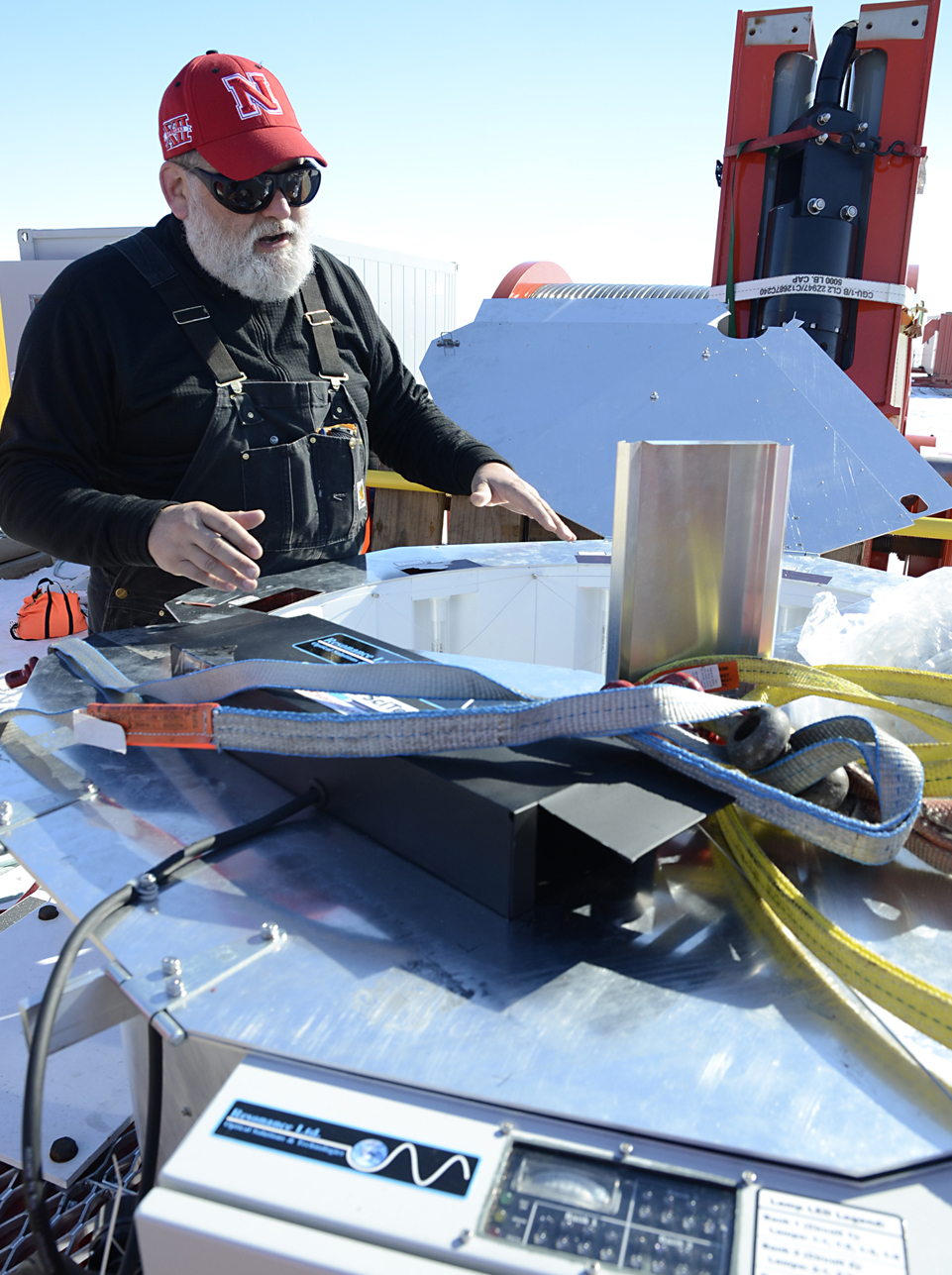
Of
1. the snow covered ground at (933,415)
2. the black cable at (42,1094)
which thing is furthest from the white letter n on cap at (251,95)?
the snow covered ground at (933,415)

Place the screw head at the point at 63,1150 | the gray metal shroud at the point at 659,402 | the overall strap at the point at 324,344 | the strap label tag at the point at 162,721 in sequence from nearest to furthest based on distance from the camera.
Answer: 1. the strap label tag at the point at 162,721
2. the screw head at the point at 63,1150
3. the overall strap at the point at 324,344
4. the gray metal shroud at the point at 659,402

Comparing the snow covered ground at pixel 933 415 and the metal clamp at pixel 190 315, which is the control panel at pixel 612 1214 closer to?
the metal clamp at pixel 190 315

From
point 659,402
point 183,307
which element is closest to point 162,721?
point 183,307

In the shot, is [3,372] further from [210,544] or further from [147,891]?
[147,891]

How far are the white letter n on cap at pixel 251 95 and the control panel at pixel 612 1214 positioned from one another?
6.09ft

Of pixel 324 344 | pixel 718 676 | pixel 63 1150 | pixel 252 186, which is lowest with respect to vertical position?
pixel 63 1150

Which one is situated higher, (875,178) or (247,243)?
(875,178)

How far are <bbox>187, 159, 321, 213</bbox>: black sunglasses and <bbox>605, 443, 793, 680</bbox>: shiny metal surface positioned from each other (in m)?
1.24

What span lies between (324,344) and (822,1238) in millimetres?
1773

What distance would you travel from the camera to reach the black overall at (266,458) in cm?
169

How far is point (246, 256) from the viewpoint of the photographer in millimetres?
1740

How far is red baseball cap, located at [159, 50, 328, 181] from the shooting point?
5.60ft

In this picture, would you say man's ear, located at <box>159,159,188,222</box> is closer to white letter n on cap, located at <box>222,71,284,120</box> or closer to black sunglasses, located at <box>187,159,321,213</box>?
black sunglasses, located at <box>187,159,321,213</box>

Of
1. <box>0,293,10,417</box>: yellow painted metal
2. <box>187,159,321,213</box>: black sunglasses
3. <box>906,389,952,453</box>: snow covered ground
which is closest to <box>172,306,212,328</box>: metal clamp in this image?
<box>187,159,321,213</box>: black sunglasses
